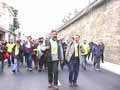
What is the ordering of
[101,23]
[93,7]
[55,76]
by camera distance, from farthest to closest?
[93,7], [101,23], [55,76]

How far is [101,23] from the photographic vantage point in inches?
1185

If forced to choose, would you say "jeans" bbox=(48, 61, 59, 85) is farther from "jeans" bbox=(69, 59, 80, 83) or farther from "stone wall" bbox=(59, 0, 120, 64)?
"stone wall" bbox=(59, 0, 120, 64)

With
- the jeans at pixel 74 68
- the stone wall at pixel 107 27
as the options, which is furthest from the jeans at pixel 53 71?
the stone wall at pixel 107 27

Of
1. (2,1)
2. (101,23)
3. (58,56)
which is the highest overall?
(2,1)

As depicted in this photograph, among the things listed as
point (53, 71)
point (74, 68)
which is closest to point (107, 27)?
point (74, 68)

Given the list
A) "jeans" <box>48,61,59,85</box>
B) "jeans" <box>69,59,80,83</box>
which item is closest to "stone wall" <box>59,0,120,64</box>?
"jeans" <box>69,59,80,83</box>

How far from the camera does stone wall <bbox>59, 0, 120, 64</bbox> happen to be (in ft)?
83.4

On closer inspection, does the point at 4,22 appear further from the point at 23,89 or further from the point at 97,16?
the point at 23,89

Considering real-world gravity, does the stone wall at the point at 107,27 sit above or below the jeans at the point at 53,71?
above

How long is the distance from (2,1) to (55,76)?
45.8 meters

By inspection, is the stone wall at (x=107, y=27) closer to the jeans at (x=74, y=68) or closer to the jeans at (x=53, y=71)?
the jeans at (x=74, y=68)

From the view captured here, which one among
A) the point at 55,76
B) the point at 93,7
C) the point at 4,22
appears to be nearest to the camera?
the point at 55,76

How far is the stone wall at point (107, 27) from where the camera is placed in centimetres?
2541

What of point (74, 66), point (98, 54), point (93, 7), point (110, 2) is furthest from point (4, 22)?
point (74, 66)
